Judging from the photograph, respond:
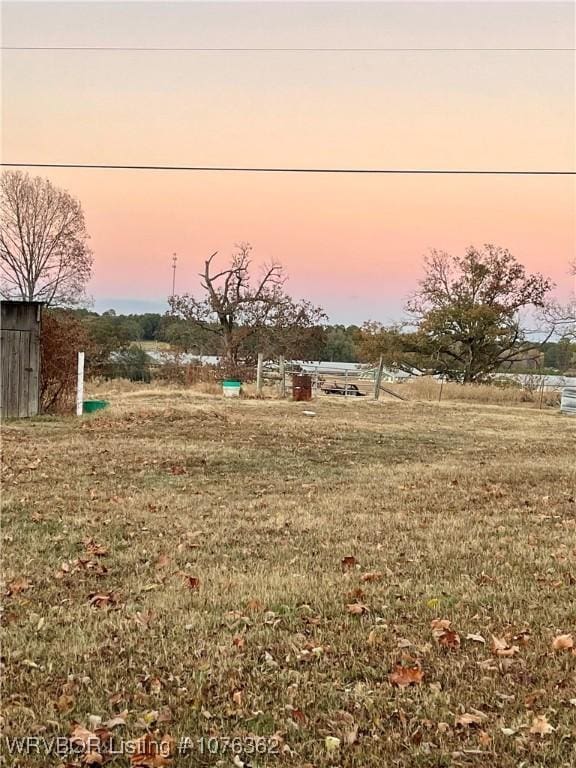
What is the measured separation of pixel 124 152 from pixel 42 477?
614 cm

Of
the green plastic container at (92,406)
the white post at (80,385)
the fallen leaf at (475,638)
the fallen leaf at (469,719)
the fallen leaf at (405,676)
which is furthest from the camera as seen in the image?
the green plastic container at (92,406)

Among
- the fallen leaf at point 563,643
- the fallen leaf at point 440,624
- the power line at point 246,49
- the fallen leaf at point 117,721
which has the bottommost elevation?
the fallen leaf at point 117,721

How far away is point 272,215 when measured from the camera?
18.1 m

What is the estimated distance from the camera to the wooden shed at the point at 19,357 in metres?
12.3

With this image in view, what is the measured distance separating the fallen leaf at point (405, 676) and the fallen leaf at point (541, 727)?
0.49m

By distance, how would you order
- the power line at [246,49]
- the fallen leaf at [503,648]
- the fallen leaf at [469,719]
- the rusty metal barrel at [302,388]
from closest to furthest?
the fallen leaf at [469,719] < the fallen leaf at [503,648] < the power line at [246,49] < the rusty metal barrel at [302,388]

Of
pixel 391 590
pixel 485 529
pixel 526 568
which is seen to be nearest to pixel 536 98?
pixel 485 529

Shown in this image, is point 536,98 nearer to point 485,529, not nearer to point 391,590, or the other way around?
point 485,529

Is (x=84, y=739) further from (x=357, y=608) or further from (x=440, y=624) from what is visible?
(x=440, y=624)

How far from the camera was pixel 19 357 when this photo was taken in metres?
12.4

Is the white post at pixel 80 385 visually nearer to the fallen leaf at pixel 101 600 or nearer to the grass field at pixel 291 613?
the grass field at pixel 291 613

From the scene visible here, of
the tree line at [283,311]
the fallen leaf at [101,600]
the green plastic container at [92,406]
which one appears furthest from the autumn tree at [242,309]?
the fallen leaf at [101,600]

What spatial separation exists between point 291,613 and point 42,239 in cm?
3019

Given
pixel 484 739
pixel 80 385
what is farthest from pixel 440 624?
pixel 80 385
